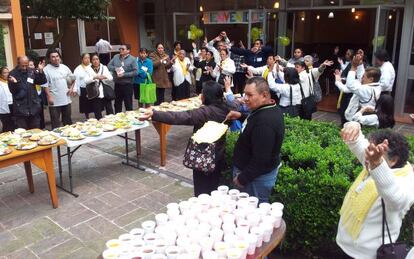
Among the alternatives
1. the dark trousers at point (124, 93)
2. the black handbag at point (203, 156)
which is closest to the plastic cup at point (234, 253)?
the black handbag at point (203, 156)

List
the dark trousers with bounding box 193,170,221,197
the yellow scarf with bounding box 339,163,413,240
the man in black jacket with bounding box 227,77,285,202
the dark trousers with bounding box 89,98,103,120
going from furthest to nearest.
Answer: the dark trousers with bounding box 89,98,103,120 < the dark trousers with bounding box 193,170,221,197 < the man in black jacket with bounding box 227,77,285,202 < the yellow scarf with bounding box 339,163,413,240

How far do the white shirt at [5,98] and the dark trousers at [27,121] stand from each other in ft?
1.29

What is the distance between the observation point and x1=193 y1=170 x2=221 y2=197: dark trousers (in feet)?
13.7

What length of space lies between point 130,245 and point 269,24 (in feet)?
35.0

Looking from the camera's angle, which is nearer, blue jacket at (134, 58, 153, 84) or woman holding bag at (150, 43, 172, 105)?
blue jacket at (134, 58, 153, 84)

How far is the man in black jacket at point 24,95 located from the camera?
23.0 ft

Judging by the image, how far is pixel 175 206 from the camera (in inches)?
116

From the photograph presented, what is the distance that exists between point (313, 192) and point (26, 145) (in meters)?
3.64

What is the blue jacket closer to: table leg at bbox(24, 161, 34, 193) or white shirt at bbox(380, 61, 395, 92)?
table leg at bbox(24, 161, 34, 193)

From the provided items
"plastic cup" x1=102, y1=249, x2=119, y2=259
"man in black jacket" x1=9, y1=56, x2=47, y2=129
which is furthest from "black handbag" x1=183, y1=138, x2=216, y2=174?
"man in black jacket" x1=9, y1=56, x2=47, y2=129

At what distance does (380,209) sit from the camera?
2424 mm

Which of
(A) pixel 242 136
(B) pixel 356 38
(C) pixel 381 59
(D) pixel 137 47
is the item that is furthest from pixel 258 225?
(B) pixel 356 38

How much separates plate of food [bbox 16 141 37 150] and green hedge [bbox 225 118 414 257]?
100 inches

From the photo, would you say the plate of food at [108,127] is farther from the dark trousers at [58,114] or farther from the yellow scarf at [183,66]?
the yellow scarf at [183,66]
